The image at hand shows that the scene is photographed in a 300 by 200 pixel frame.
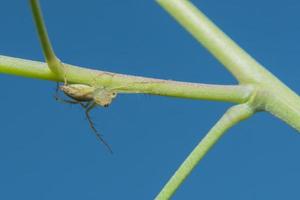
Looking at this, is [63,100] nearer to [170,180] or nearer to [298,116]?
[170,180]

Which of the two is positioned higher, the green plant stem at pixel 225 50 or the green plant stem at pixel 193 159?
the green plant stem at pixel 225 50

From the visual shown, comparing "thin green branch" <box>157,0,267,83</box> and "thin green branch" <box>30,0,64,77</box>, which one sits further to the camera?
"thin green branch" <box>157,0,267,83</box>

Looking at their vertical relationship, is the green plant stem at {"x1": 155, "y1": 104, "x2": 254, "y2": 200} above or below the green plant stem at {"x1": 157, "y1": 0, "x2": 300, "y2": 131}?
below

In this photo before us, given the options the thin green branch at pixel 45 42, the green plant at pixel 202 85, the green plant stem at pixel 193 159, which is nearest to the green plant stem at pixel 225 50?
the green plant at pixel 202 85

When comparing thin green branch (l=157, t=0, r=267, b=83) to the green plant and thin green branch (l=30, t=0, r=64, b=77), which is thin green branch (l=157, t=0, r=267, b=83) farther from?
thin green branch (l=30, t=0, r=64, b=77)

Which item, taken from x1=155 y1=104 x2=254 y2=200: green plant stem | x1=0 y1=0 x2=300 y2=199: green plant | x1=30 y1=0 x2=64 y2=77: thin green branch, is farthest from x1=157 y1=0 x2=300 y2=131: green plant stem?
x1=30 y1=0 x2=64 y2=77: thin green branch

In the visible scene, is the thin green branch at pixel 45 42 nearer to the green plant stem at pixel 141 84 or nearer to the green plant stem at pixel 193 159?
the green plant stem at pixel 141 84

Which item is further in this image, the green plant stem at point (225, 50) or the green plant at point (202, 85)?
the green plant stem at point (225, 50)

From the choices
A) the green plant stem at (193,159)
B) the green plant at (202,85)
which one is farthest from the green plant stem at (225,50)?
the green plant stem at (193,159)
